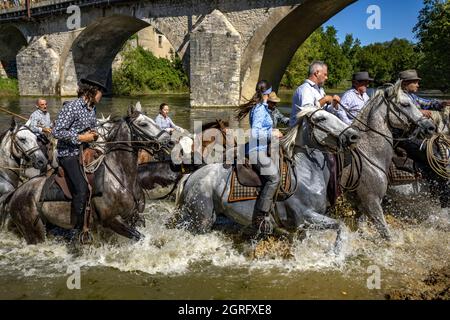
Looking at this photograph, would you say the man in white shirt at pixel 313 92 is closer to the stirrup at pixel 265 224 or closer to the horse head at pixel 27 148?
the stirrup at pixel 265 224

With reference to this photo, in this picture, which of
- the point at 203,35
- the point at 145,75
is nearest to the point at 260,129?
the point at 203,35

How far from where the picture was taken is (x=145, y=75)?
4316cm

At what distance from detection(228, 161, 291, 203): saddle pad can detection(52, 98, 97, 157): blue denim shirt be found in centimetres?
196

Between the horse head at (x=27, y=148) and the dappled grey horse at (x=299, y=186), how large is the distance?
290 centimetres

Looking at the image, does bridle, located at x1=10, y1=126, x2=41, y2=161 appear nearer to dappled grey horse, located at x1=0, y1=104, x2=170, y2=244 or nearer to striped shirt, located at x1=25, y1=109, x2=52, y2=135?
striped shirt, located at x1=25, y1=109, x2=52, y2=135

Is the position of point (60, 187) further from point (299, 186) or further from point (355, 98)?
point (355, 98)

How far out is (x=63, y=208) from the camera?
552 centimetres

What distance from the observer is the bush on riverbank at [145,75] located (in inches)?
1646

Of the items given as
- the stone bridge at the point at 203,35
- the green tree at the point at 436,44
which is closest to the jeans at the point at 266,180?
the stone bridge at the point at 203,35

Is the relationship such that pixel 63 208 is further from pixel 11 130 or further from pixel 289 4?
pixel 289 4
